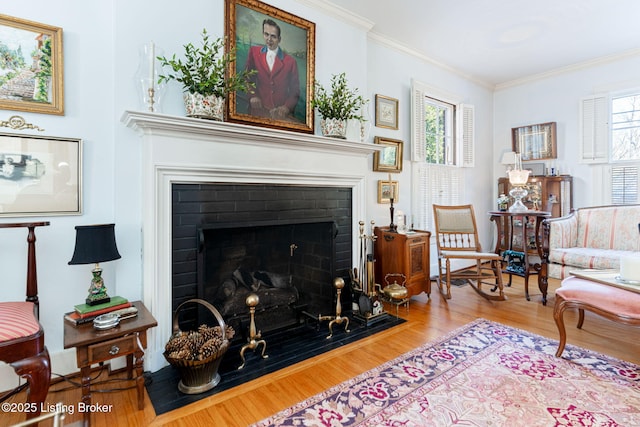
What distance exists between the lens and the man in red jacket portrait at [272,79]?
261cm

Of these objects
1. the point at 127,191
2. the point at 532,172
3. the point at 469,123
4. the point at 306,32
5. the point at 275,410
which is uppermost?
the point at 306,32

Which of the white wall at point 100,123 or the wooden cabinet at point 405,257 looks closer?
the white wall at point 100,123

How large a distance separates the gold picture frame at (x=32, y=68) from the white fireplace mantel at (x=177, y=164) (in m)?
0.44

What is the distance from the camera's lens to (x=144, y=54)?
2.09 meters

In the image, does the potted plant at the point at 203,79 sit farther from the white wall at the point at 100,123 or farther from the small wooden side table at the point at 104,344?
the small wooden side table at the point at 104,344

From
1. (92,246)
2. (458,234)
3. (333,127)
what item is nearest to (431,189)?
(458,234)

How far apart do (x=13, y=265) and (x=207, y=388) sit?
52.4 inches

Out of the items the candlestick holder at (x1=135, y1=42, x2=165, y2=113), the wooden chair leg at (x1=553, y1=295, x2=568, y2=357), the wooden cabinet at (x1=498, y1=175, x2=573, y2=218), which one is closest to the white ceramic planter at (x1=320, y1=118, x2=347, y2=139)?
the candlestick holder at (x1=135, y1=42, x2=165, y2=113)

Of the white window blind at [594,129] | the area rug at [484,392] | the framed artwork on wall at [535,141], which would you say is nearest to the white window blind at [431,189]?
the framed artwork on wall at [535,141]

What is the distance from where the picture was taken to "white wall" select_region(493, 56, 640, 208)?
14.1ft

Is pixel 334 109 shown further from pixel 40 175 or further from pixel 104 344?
pixel 104 344

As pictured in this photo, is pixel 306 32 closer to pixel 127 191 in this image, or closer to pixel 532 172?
pixel 127 191

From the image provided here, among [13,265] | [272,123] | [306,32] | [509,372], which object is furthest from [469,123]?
[13,265]

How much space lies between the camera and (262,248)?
9.07ft
